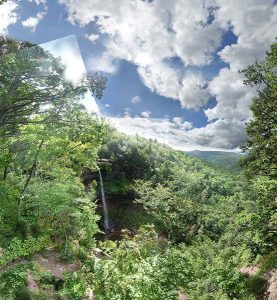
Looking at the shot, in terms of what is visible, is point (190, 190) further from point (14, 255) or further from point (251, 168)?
point (14, 255)

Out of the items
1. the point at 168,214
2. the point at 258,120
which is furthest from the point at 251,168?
the point at 168,214

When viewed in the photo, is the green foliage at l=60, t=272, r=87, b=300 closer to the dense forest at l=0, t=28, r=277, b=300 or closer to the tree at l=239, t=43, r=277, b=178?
the dense forest at l=0, t=28, r=277, b=300

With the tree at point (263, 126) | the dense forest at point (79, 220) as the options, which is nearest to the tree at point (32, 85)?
the dense forest at point (79, 220)

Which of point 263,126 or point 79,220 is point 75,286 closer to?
point 263,126

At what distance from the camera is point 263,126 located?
13.7 meters

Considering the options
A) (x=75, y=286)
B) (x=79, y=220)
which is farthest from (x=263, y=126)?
(x=79, y=220)

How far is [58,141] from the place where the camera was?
74.9ft

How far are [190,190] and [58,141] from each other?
2534 cm

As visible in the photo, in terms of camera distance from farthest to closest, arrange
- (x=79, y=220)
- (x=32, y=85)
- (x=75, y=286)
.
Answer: (x=79, y=220) → (x=32, y=85) → (x=75, y=286)

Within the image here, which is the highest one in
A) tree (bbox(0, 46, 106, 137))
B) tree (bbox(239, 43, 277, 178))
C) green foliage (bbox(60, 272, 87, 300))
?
tree (bbox(0, 46, 106, 137))

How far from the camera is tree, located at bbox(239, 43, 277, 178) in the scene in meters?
13.3

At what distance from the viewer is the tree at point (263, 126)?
1329 centimetres

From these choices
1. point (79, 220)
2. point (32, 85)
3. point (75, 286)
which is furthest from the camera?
point (79, 220)

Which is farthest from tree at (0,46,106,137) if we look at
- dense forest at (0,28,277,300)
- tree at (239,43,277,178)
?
tree at (239,43,277,178)
